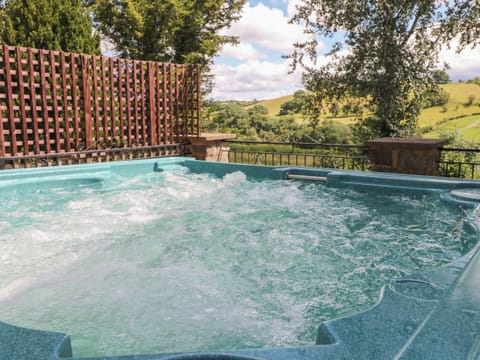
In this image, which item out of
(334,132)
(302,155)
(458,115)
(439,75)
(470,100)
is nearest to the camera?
(302,155)

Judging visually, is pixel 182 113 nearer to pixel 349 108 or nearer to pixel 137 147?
pixel 137 147

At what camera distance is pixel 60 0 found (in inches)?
276

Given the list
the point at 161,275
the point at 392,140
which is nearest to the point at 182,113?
the point at 392,140

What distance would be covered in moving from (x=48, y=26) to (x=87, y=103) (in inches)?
67.2

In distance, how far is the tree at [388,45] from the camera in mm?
8359

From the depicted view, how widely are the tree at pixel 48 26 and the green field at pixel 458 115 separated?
6.63 metres

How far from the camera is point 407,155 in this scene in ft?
15.1

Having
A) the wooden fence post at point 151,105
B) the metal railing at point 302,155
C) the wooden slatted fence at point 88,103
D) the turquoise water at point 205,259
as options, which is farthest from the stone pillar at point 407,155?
the wooden fence post at point 151,105

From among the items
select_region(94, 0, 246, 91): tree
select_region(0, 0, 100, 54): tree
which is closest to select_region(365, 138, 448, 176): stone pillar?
select_region(0, 0, 100, 54): tree

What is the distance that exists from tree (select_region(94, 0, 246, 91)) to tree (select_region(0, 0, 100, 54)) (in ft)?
13.0

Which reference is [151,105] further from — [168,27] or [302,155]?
[168,27]

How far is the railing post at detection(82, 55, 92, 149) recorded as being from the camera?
20.7 feet

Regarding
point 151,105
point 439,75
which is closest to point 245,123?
point 439,75

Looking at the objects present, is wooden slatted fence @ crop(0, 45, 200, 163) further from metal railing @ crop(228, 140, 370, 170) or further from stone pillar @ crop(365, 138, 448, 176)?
stone pillar @ crop(365, 138, 448, 176)
